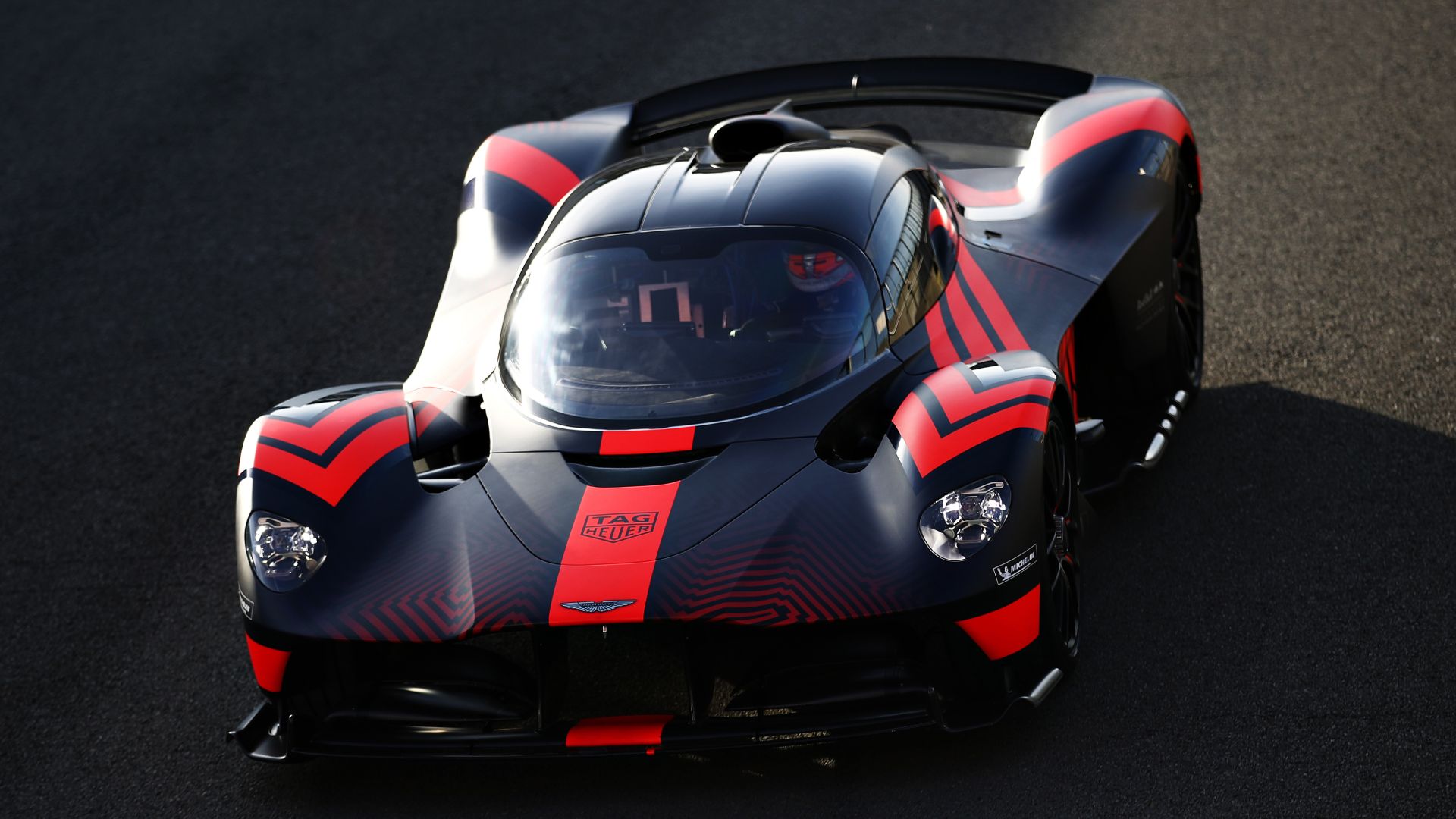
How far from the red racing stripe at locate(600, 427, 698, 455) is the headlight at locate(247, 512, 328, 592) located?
0.78 metres

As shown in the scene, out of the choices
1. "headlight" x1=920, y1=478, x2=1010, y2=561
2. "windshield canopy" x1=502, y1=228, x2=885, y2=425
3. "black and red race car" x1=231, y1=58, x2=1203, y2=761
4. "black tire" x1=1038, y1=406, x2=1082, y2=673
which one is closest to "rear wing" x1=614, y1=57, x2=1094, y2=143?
"black and red race car" x1=231, y1=58, x2=1203, y2=761

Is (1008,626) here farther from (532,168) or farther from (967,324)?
(532,168)

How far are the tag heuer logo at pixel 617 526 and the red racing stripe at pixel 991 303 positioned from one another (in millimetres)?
1366

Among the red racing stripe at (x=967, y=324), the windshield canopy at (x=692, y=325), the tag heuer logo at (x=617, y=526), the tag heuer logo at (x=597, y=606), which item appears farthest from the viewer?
the red racing stripe at (x=967, y=324)

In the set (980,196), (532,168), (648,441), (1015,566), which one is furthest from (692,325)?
(532,168)

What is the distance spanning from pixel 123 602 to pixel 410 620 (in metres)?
1.77

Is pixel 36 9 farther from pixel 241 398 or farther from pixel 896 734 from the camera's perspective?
pixel 896 734

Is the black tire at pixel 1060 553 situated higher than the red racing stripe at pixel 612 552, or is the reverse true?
the red racing stripe at pixel 612 552

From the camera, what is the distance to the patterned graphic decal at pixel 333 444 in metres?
3.93

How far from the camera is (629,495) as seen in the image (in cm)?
378

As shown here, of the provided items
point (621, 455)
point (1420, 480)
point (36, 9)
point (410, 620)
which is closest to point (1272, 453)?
point (1420, 480)

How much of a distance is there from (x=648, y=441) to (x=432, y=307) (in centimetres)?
291

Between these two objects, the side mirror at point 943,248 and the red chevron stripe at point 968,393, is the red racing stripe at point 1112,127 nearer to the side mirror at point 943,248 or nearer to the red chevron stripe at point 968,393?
the side mirror at point 943,248

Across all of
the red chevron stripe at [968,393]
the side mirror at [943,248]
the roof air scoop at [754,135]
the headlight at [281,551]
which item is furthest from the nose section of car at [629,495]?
the roof air scoop at [754,135]
